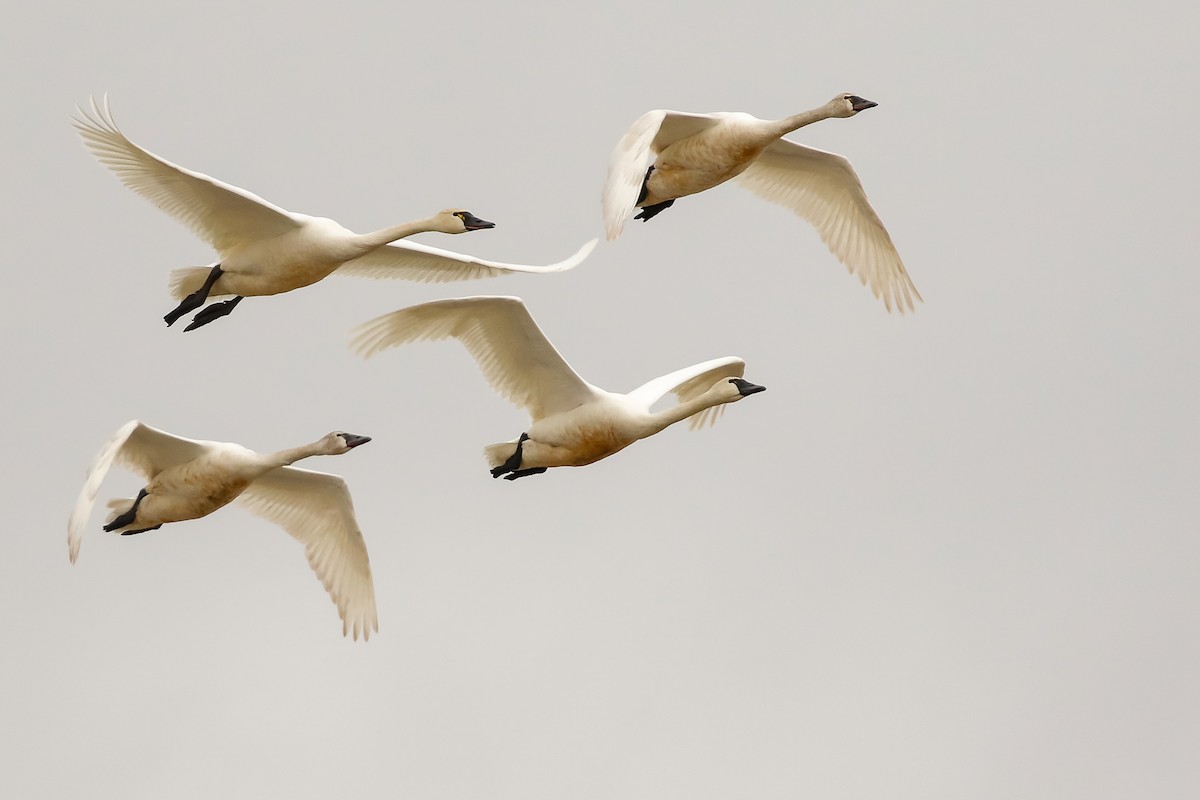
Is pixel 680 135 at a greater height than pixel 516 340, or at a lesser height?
greater

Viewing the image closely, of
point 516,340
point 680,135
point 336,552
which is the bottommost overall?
point 336,552

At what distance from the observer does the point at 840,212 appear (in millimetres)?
29266

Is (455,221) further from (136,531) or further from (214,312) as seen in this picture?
(136,531)

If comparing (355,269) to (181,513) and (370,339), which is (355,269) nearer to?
(370,339)

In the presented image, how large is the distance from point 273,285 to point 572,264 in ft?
10.5

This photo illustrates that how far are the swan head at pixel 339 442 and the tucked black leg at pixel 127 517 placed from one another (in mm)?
1959

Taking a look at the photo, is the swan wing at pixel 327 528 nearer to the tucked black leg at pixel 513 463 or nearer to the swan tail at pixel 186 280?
the tucked black leg at pixel 513 463

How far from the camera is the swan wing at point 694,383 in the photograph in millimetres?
25964

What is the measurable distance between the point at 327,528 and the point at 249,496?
37.5 inches

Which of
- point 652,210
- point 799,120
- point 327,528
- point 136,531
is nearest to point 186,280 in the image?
point 136,531

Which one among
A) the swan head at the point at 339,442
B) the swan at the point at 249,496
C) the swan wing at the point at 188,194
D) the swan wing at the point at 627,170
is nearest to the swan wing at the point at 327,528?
the swan at the point at 249,496

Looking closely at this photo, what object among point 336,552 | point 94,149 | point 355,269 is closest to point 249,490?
point 336,552

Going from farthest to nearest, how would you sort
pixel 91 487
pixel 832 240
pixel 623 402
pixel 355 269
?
pixel 832 240 → pixel 355 269 → pixel 623 402 → pixel 91 487

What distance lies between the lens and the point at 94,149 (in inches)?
1010
